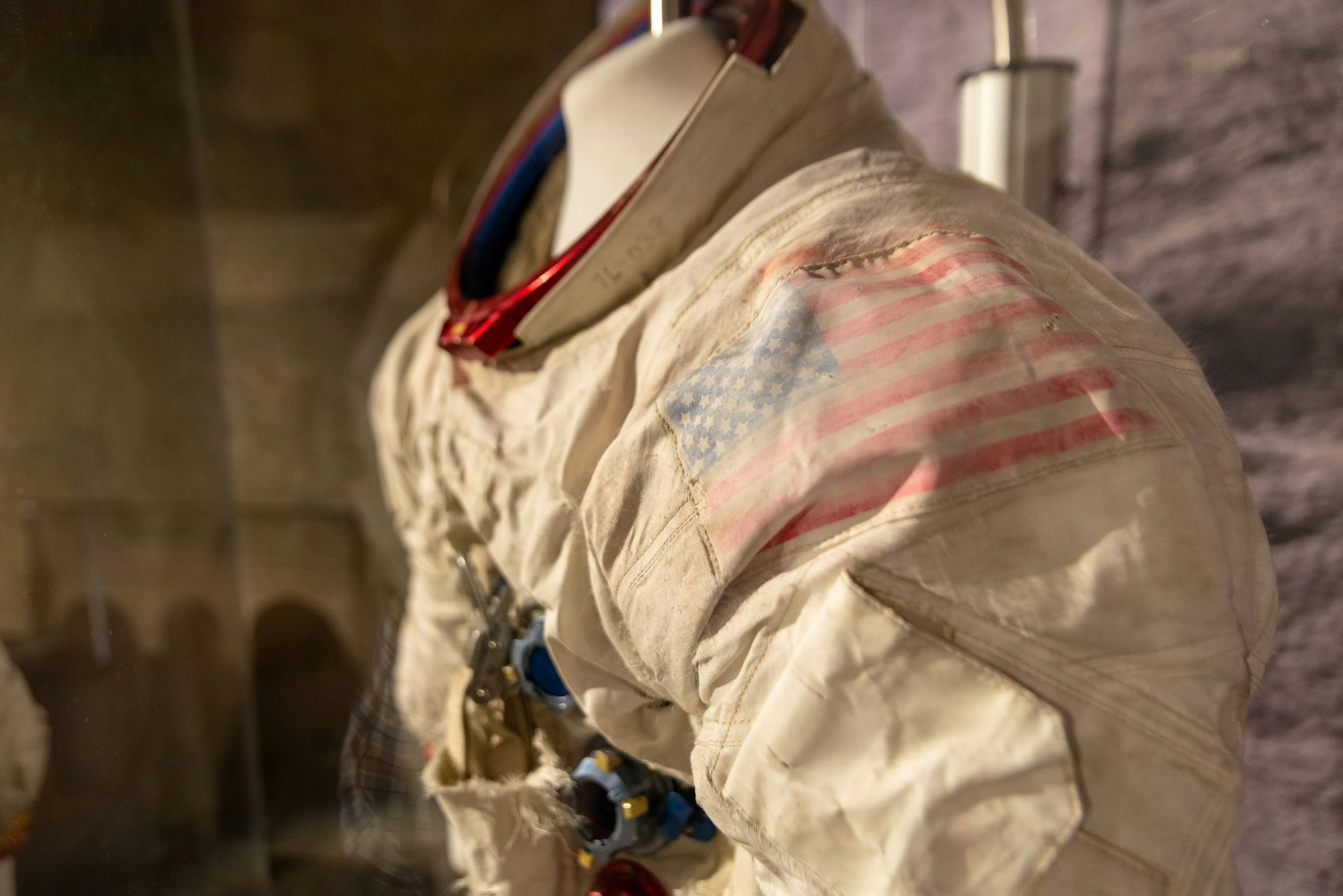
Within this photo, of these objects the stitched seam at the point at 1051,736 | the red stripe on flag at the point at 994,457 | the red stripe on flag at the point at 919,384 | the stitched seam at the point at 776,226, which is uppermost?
the stitched seam at the point at 776,226

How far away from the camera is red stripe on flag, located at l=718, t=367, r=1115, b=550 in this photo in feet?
1.20

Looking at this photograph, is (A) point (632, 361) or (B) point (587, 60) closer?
(A) point (632, 361)

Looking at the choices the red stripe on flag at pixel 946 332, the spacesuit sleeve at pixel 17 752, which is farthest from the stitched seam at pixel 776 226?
the spacesuit sleeve at pixel 17 752

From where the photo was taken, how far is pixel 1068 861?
13.2 inches

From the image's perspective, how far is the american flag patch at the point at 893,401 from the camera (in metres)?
0.36

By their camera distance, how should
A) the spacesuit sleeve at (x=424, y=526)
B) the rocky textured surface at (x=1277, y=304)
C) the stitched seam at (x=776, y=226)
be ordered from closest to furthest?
1. the stitched seam at (x=776, y=226)
2. the rocky textured surface at (x=1277, y=304)
3. the spacesuit sleeve at (x=424, y=526)

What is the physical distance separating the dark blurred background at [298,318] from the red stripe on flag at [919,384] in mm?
267

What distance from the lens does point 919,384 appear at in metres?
0.38

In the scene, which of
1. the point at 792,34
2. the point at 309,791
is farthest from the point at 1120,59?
the point at 309,791

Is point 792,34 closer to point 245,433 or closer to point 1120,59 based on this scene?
point 1120,59

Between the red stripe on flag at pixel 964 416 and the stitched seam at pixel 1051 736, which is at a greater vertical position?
the red stripe on flag at pixel 964 416

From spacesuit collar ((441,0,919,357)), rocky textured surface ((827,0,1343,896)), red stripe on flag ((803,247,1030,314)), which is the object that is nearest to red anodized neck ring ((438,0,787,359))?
spacesuit collar ((441,0,919,357))

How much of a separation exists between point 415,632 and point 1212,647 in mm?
680

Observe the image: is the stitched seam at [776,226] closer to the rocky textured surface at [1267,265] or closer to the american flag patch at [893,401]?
the american flag patch at [893,401]
